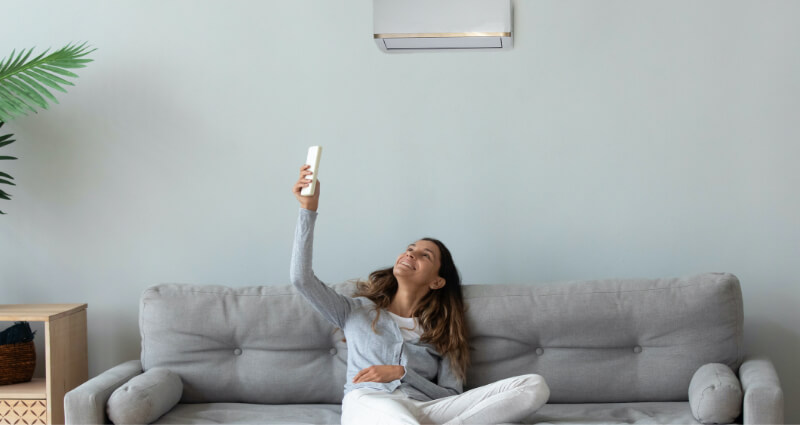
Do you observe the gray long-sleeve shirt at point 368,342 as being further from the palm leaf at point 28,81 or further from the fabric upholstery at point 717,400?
the palm leaf at point 28,81

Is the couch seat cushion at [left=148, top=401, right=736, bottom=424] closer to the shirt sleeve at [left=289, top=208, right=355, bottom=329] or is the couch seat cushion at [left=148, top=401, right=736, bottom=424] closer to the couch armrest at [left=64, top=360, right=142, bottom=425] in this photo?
the couch armrest at [left=64, top=360, right=142, bottom=425]

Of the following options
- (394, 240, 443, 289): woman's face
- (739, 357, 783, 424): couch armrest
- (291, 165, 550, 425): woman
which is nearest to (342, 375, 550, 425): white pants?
(291, 165, 550, 425): woman

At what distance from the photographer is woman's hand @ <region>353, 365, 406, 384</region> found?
2.44 metres

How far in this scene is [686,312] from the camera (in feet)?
8.44

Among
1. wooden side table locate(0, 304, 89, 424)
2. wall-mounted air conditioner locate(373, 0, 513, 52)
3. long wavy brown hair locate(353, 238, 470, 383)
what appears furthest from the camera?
wooden side table locate(0, 304, 89, 424)

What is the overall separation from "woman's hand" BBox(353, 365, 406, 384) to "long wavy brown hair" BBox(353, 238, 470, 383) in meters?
0.14

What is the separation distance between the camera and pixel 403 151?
3037mm

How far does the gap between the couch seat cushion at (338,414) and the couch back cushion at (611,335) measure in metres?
0.08

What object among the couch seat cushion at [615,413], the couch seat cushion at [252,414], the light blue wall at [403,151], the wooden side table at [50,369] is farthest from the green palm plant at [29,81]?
the couch seat cushion at [615,413]

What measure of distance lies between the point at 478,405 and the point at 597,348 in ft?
1.82

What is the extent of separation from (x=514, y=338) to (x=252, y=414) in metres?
0.88

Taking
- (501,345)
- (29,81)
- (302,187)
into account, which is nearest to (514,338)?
(501,345)

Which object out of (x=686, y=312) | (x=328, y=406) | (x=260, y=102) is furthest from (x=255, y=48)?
(x=686, y=312)

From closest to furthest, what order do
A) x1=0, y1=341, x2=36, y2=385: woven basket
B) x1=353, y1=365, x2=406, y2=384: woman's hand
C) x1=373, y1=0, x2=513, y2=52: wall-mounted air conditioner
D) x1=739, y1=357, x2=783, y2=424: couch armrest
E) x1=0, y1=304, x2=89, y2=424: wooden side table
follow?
x1=373, y1=0, x2=513, y2=52: wall-mounted air conditioner
x1=739, y1=357, x2=783, y2=424: couch armrest
x1=353, y1=365, x2=406, y2=384: woman's hand
x1=0, y1=304, x2=89, y2=424: wooden side table
x1=0, y1=341, x2=36, y2=385: woven basket
